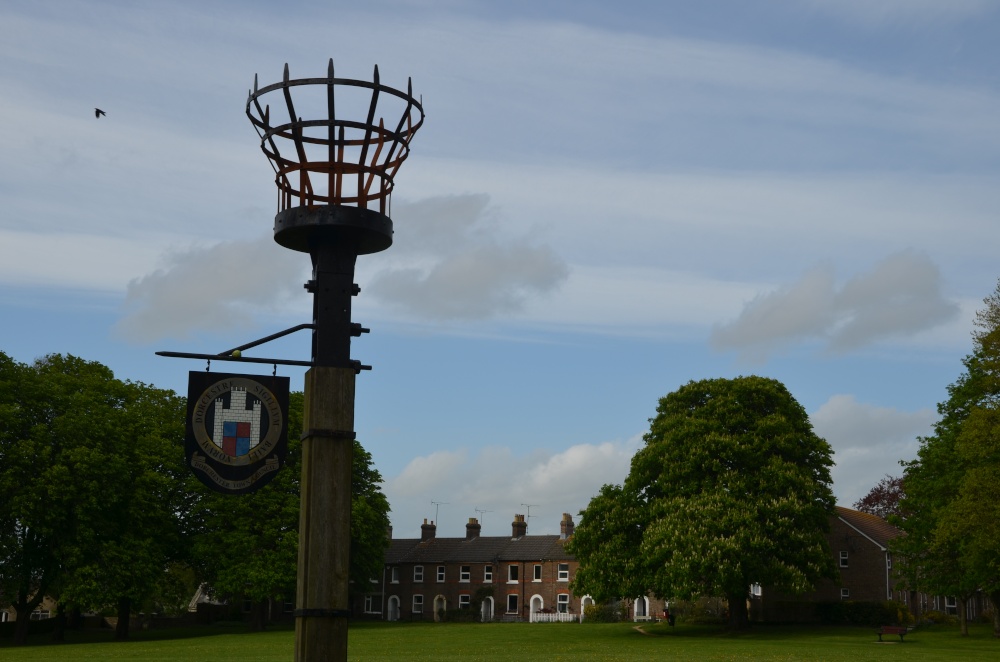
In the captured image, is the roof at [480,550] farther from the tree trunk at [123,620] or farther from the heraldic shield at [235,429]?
the heraldic shield at [235,429]

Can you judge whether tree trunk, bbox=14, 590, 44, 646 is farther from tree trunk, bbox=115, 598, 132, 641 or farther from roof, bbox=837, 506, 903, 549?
roof, bbox=837, 506, 903, 549

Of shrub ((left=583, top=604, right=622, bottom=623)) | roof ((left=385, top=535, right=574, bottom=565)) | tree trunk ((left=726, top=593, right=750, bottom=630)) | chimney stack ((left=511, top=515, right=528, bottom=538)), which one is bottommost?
shrub ((left=583, top=604, right=622, bottom=623))

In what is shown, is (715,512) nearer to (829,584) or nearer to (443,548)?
(829,584)

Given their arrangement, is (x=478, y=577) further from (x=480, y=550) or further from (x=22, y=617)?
(x=22, y=617)

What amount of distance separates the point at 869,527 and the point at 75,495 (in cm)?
5329

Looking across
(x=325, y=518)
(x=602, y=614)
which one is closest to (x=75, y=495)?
(x=602, y=614)

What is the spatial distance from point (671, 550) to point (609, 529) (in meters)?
5.54

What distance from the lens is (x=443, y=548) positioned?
104 meters

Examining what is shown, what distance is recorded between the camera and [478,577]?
9975cm

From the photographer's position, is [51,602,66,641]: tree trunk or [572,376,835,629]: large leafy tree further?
[51,602,66,641]: tree trunk

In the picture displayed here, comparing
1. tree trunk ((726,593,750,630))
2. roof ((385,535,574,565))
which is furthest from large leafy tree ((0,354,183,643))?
roof ((385,535,574,565))

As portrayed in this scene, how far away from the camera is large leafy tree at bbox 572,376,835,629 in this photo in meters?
55.6

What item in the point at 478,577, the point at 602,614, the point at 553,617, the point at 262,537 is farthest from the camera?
the point at 478,577

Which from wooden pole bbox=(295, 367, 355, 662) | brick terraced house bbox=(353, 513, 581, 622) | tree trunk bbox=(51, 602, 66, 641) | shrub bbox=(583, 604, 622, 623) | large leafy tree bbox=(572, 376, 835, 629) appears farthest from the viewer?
brick terraced house bbox=(353, 513, 581, 622)
